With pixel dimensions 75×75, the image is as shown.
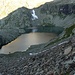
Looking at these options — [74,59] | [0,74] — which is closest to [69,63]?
[74,59]

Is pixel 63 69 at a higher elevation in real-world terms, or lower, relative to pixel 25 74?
higher

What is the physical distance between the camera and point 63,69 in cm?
1547

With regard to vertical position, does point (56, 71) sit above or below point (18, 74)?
above

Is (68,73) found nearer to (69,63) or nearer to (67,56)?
(69,63)

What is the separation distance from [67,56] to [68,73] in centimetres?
333

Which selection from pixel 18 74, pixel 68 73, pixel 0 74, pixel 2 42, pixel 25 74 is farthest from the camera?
pixel 2 42

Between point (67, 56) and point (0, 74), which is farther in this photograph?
point (0, 74)

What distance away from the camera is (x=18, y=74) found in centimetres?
2428

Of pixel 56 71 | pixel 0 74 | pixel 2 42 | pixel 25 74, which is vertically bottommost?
pixel 2 42

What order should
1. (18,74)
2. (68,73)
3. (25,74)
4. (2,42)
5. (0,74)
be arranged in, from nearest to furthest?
(68,73) < (25,74) < (18,74) < (0,74) < (2,42)

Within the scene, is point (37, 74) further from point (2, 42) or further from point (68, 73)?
point (2, 42)

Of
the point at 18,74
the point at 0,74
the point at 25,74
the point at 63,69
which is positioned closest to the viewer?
the point at 63,69

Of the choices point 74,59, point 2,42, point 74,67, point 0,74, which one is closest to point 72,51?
point 74,59

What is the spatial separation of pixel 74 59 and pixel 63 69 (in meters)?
0.99
